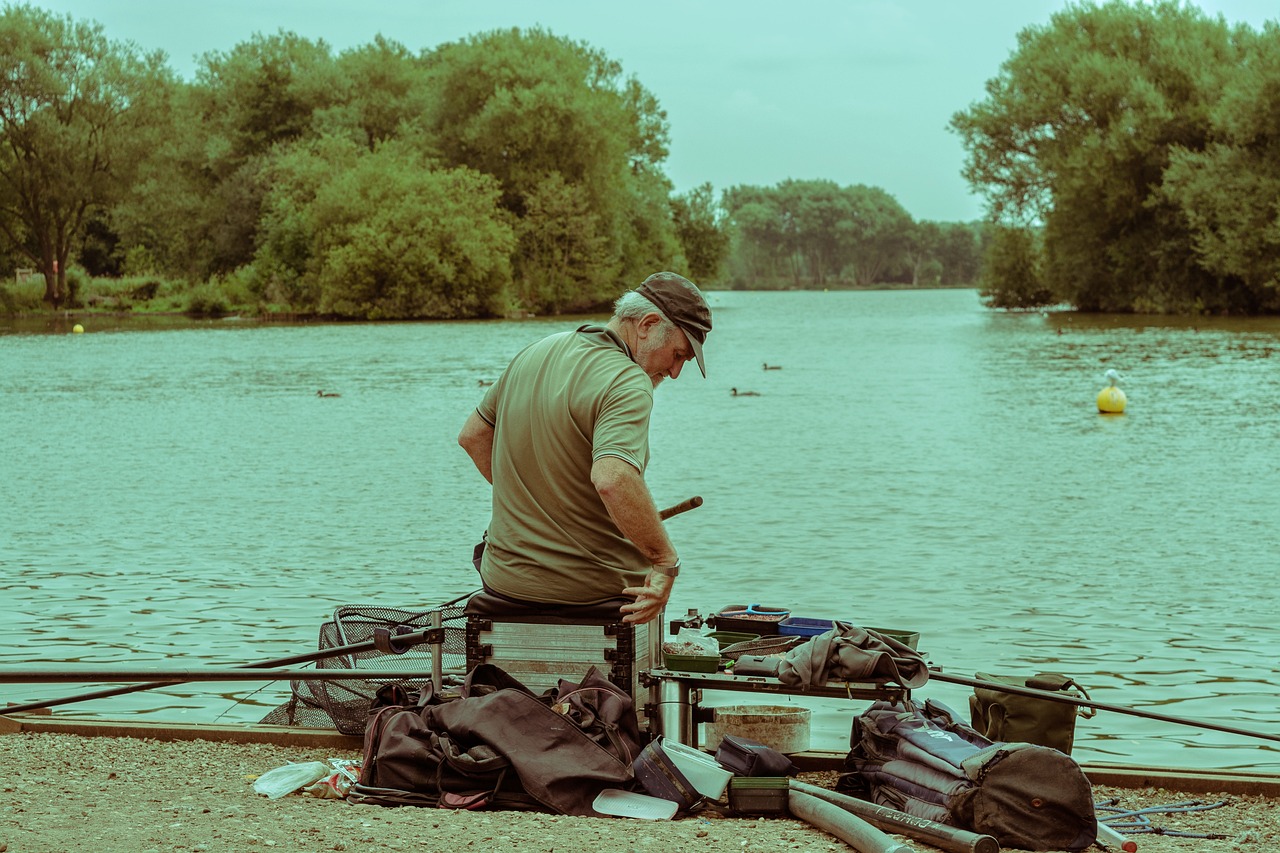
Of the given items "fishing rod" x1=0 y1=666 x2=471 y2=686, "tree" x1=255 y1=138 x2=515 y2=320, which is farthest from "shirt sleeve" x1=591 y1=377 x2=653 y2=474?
"tree" x1=255 y1=138 x2=515 y2=320

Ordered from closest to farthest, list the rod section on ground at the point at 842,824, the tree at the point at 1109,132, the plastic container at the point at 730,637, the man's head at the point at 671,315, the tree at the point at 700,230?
1. the rod section on ground at the point at 842,824
2. the man's head at the point at 671,315
3. the plastic container at the point at 730,637
4. the tree at the point at 1109,132
5. the tree at the point at 700,230

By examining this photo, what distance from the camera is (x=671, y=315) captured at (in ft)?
17.6

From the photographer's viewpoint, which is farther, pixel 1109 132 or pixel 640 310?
pixel 1109 132

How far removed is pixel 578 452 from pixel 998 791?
1.75 meters

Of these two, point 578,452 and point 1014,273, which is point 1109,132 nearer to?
point 1014,273

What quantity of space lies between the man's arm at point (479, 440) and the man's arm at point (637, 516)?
0.64 metres

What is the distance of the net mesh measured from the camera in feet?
20.1

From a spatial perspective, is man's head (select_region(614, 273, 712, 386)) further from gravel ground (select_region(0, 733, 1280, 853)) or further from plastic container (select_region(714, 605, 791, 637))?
gravel ground (select_region(0, 733, 1280, 853))

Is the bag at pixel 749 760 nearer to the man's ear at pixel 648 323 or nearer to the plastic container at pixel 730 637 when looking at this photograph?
the plastic container at pixel 730 637

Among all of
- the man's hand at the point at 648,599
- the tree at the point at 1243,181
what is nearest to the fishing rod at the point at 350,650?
the man's hand at the point at 648,599

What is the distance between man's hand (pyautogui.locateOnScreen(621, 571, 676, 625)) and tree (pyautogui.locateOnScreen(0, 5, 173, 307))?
70855 millimetres

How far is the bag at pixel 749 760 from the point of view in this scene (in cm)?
518

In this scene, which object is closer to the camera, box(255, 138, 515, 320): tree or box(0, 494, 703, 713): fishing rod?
box(0, 494, 703, 713): fishing rod

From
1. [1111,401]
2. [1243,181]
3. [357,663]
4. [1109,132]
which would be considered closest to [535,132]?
[1109,132]
